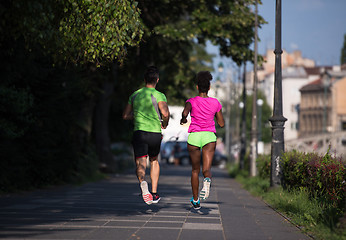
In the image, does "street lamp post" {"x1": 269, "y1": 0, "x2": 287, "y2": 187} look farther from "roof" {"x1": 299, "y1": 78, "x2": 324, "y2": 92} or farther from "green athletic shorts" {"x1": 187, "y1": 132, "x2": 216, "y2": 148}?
"roof" {"x1": 299, "y1": 78, "x2": 324, "y2": 92}

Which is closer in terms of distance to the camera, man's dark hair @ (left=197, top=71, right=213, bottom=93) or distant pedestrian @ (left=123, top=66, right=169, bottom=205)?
distant pedestrian @ (left=123, top=66, right=169, bottom=205)

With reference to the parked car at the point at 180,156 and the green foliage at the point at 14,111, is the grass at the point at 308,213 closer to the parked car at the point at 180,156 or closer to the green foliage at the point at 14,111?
the green foliage at the point at 14,111

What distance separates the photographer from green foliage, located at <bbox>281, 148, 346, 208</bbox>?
10430 mm

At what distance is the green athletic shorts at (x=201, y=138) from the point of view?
9.89 meters

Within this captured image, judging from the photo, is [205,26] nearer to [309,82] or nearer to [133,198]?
[133,198]

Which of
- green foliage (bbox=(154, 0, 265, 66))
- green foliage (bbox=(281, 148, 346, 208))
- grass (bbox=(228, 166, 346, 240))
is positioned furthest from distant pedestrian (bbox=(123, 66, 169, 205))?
green foliage (bbox=(154, 0, 265, 66))

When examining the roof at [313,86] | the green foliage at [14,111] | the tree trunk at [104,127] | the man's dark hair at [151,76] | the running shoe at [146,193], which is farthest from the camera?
the roof at [313,86]

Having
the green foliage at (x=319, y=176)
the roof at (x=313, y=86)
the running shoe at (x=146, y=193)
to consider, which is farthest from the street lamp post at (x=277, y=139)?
the roof at (x=313, y=86)

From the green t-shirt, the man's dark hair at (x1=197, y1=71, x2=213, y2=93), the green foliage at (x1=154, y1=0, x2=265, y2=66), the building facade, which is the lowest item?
the green t-shirt

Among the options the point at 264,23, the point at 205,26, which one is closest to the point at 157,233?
the point at 205,26

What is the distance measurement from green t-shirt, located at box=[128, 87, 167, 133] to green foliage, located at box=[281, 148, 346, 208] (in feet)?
9.57

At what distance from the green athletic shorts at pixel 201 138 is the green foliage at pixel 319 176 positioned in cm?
208

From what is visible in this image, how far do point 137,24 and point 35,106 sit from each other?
8402 mm

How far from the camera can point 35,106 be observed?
17.5 m
